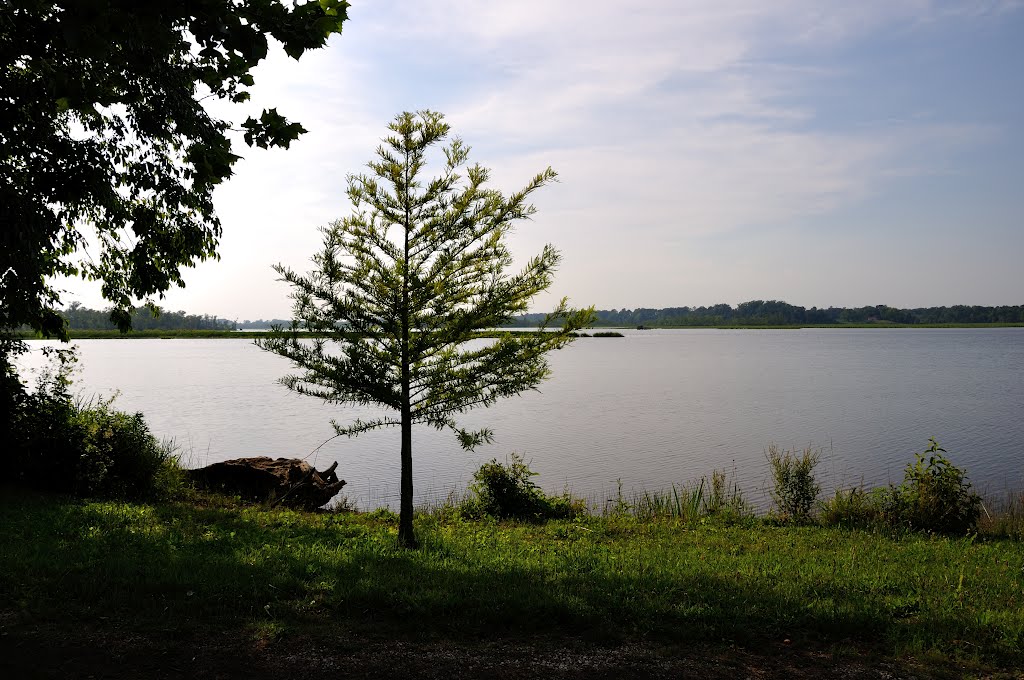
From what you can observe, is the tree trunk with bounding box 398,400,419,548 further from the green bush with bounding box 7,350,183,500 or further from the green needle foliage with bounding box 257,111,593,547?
the green bush with bounding box 7,350,183,500

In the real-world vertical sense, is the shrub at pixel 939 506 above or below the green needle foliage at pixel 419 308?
below

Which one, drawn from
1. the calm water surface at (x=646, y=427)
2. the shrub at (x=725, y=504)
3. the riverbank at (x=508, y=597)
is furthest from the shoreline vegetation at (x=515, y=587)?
the calm water surface at (x=646, y=427)

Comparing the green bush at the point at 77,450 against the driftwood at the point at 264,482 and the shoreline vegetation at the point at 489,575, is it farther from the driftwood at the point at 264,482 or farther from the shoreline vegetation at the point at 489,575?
the driftwood at the point at 264,482

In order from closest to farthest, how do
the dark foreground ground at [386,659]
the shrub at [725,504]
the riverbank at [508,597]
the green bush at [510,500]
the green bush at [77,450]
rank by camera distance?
1. the dark foreground ground at [386,659]
2. the riverbank at [508,597]
3. the green bush at [77,450]
4. the green bush at [510,500]
5. the shrub at [725,504]

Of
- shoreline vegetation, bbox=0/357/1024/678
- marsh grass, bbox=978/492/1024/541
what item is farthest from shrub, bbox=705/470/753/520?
marsh grass, bbox=978/492/1024/541

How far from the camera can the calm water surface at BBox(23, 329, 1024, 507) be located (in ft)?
61.3

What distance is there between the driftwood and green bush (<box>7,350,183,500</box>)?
1190 millimetres

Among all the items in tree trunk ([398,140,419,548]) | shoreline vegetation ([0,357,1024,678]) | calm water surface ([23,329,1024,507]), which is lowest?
calm water surface ([23,329,1024,507])

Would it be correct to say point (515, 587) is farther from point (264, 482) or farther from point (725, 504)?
point (264, 482)

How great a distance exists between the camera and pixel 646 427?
87.2 feet

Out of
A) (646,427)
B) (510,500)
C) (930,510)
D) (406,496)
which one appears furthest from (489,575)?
(646,427)

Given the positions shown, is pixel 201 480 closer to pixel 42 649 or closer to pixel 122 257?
pixel 122 257

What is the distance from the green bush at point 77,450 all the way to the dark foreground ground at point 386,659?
6787 mm

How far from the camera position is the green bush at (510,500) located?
1317 cm
